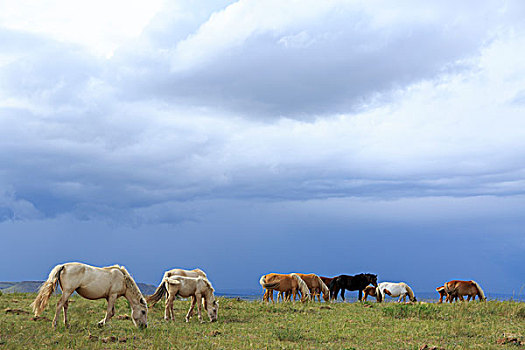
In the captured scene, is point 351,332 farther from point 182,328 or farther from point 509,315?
point 509,315

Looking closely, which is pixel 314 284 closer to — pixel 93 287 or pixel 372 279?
pixel 372 279

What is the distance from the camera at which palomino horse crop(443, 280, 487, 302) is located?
28.0 m

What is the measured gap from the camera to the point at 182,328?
543 inches

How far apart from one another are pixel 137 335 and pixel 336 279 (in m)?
23.0

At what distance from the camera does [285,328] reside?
559 inches

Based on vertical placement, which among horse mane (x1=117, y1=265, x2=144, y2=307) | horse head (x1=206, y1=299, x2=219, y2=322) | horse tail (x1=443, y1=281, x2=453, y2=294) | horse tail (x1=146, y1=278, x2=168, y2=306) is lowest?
horse tail (x1=443, y1=281, x2=453, y2=294)

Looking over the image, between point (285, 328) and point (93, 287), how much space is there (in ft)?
19.8

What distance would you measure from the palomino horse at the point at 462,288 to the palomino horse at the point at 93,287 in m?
21.5

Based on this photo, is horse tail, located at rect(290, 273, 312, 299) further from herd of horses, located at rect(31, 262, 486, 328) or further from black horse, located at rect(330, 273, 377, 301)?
black horse, located at rect(330, 273, 377, 301)

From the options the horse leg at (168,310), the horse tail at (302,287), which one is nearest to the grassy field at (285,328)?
the horse leg at (168,310)

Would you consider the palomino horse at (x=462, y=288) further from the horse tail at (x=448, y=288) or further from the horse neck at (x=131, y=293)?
the horse neck at (x=131, y=293)

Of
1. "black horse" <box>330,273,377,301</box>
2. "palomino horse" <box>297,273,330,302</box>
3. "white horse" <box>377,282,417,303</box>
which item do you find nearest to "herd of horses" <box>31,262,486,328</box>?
"palomino horse" <box>297,273,330,302</box>

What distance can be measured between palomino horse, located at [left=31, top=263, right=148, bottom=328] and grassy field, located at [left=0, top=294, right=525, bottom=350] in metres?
0.52

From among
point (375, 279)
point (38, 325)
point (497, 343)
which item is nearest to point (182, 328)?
point (38, 325)
